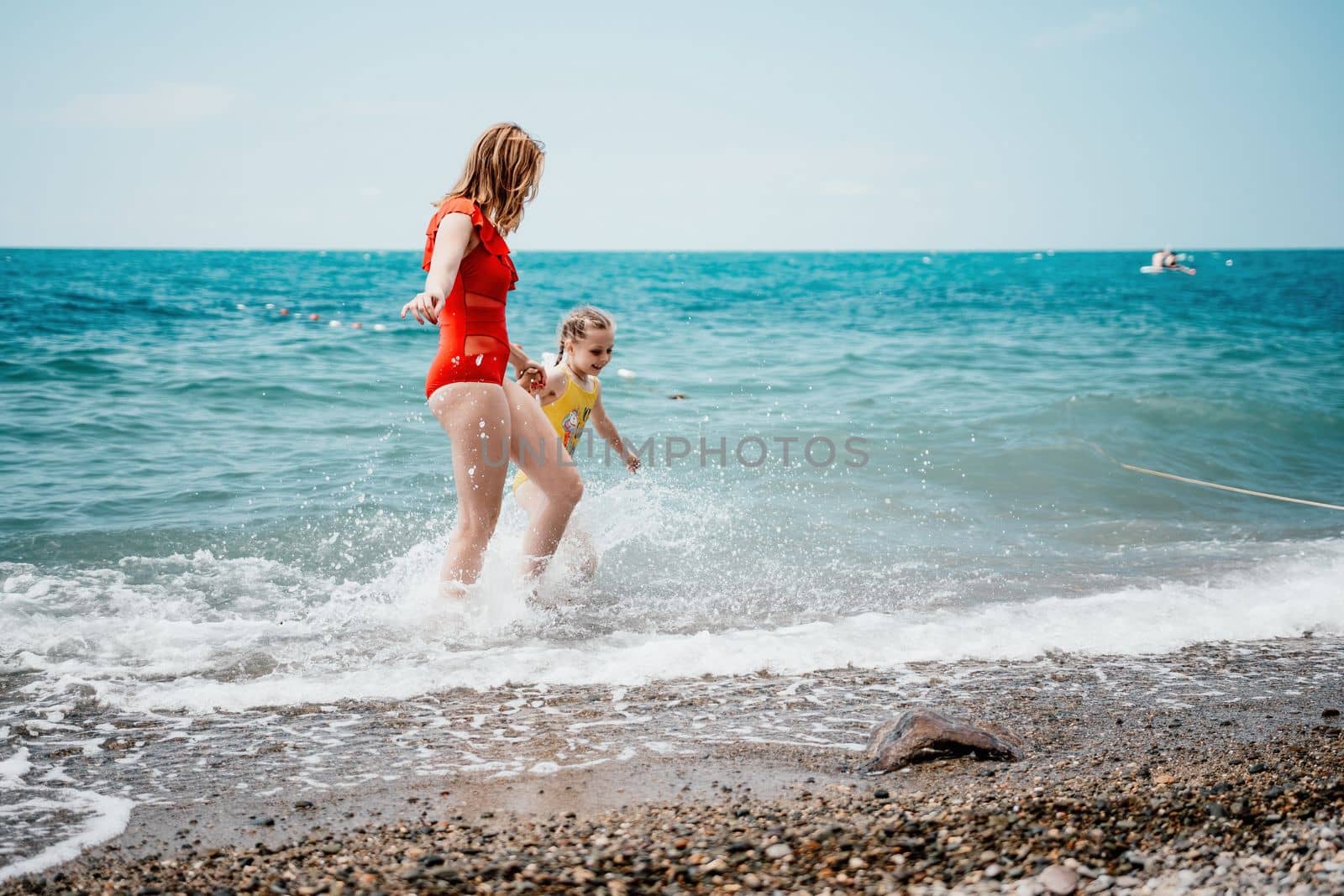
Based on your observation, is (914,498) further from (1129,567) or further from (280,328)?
(280,328)

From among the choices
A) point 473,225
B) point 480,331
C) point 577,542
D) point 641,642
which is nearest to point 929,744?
point 641,642

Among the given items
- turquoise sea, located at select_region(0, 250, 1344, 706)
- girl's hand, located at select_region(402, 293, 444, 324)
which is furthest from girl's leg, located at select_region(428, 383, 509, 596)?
girl's hand, located at select_region(402, 293, 444, 324)

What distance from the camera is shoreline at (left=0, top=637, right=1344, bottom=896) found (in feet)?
8.53

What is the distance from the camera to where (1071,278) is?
200 ft

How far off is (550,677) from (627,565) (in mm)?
2132

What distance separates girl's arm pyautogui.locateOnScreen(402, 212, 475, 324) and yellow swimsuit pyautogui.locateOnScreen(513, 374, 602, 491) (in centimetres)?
174

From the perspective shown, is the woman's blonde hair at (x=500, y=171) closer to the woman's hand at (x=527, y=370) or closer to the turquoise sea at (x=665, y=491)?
the woman's hand at (x=527, y=370)

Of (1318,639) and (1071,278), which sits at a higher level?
(1071,278)

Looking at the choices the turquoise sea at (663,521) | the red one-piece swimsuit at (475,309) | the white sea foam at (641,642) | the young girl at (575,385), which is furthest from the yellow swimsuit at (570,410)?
the red one-piece swimsuit at (475,309)

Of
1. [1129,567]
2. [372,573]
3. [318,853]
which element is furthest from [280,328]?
[318,853]

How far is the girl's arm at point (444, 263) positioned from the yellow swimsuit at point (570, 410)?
5.72 ft

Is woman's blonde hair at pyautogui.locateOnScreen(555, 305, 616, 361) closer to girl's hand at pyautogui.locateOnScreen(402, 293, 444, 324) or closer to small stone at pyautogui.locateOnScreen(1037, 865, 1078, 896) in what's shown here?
girl's hand at pyautogui.locateOnScreen(402, 293, 444, 324)

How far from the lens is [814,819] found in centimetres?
294

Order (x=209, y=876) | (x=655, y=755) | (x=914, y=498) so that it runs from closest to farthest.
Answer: (x=209, y=876)
(x=655, y=755)
(x=914, y=498)
